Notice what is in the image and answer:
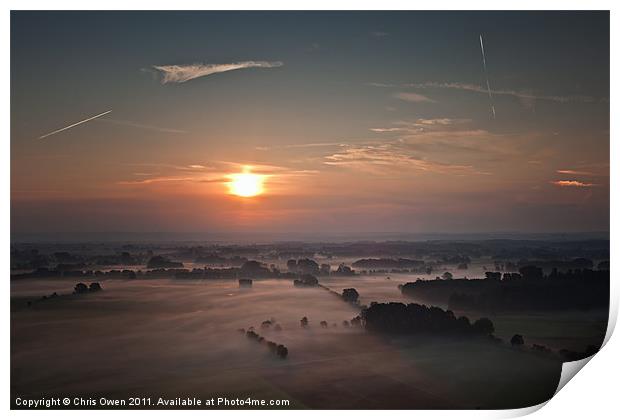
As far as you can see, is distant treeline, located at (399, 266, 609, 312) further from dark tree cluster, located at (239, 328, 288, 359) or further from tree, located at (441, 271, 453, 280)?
dark tree cluster, located at (239, 328, 288, 359)

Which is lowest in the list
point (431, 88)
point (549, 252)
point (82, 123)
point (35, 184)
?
point (549, 252)

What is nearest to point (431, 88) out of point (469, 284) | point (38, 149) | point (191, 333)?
point (469, 284)

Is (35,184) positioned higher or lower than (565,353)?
higher

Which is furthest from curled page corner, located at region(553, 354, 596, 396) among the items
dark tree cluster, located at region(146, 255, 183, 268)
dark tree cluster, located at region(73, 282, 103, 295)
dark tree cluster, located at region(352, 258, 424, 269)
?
dark tree cluster, located at region(73, 282, 103, 295)

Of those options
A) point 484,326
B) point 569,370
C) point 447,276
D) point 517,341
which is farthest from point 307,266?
point 569,370

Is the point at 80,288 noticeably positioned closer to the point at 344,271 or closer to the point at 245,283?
the point at 245,283

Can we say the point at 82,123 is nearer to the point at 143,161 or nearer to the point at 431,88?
the point at 143,161

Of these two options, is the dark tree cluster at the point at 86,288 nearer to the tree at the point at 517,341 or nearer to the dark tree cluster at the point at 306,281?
the dark tree cluster at the point at 306,281
